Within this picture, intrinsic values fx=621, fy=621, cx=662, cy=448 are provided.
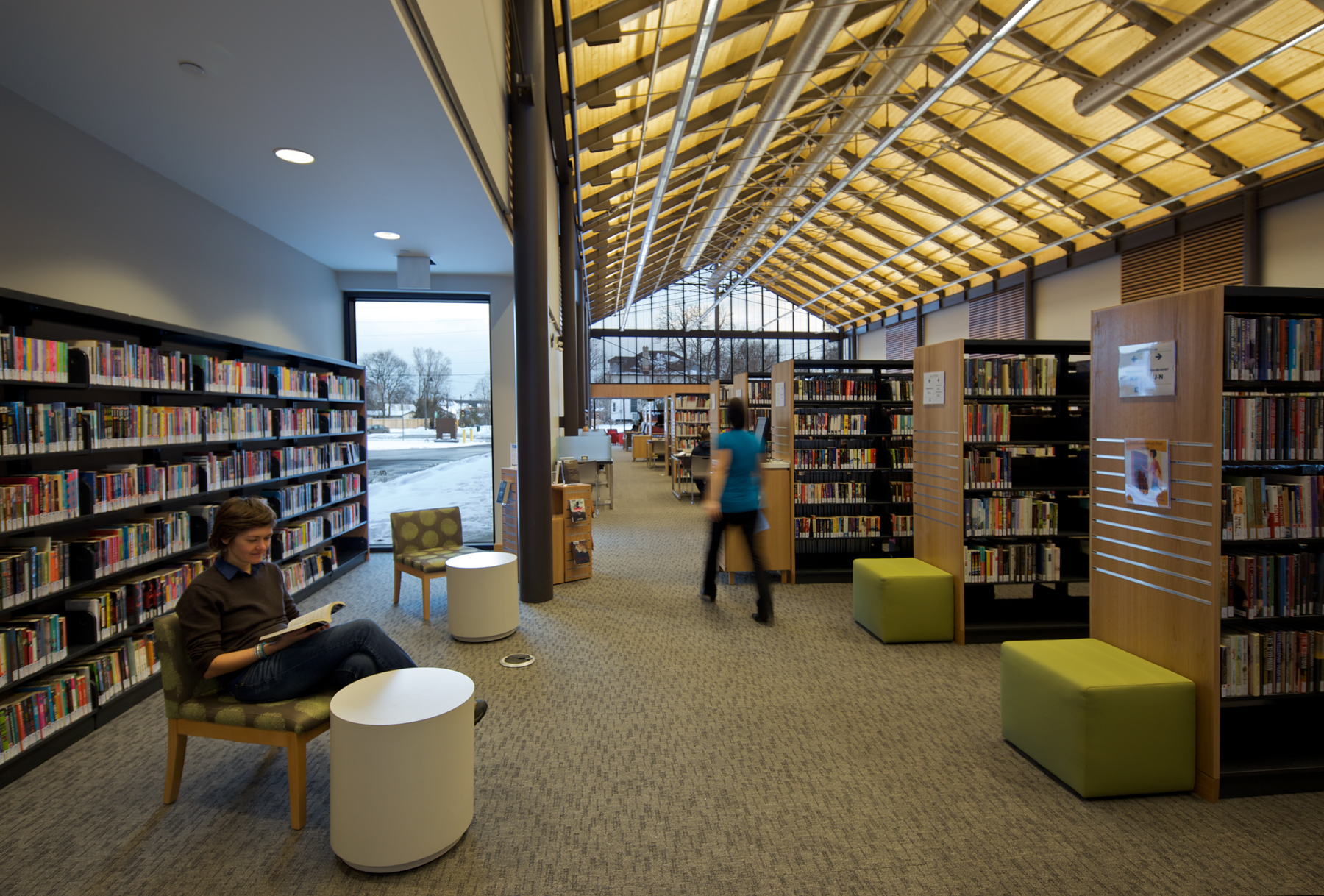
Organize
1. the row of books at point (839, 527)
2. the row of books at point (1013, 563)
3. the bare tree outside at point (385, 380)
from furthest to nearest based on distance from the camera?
the bare tree outside at point (385, 380)
the row of books at point (839, 527)
the row of books at point (1013, 563)

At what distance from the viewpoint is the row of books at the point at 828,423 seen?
19.9ft

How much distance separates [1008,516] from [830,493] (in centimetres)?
185

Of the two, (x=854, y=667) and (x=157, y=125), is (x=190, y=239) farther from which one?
(x=854, y=667)

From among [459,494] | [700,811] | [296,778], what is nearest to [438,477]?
[459,494]

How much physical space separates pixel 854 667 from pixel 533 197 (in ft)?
14.3

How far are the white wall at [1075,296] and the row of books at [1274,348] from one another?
10808 mm

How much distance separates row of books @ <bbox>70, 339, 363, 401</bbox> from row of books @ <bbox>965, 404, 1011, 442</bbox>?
524 cm

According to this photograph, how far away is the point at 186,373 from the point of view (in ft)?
13.2

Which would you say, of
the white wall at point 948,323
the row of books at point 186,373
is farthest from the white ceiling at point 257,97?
the white wall at point 948,323

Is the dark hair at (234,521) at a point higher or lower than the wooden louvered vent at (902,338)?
lower

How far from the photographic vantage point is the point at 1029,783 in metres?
2.63

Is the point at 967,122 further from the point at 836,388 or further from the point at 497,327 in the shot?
the point at 497,327

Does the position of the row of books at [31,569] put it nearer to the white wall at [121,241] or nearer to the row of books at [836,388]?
the white wall at [121,241]

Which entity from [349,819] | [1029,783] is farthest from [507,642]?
[1029,783]
